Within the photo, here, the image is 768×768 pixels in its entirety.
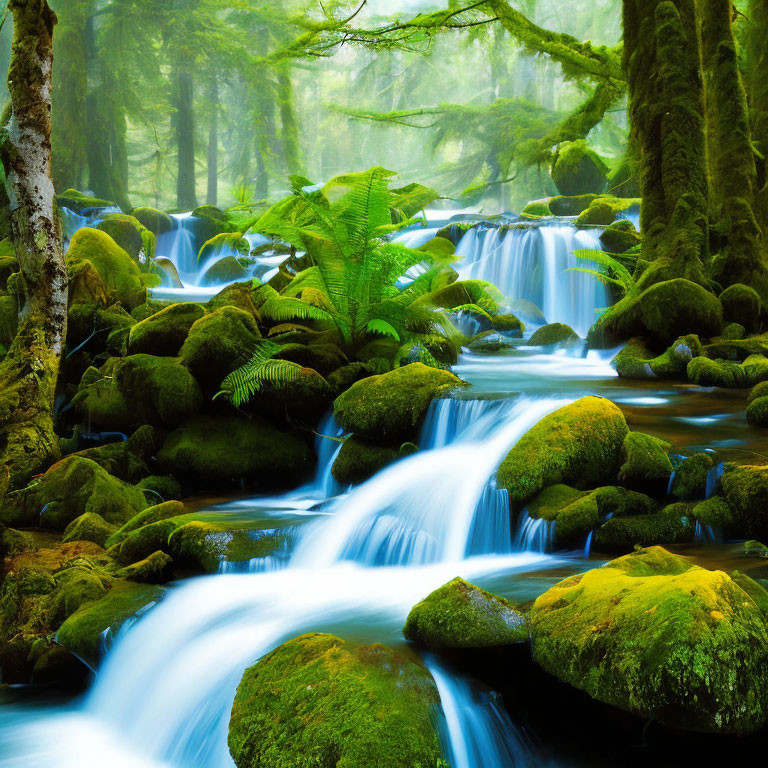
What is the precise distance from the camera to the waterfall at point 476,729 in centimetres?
262

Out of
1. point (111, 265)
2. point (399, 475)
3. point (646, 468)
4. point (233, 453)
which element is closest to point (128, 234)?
point (111, 265)

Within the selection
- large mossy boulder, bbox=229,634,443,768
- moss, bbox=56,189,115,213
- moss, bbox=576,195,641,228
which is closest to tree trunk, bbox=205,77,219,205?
moss, bbox=56,189,115,213

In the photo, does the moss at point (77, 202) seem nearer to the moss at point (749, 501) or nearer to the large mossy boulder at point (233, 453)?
the large mossy boulder at point (233, 453)

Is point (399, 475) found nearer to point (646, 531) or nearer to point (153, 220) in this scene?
point (646, 531)

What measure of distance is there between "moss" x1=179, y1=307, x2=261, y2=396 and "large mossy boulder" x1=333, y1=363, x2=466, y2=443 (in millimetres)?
1217

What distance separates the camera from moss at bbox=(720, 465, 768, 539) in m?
3.71

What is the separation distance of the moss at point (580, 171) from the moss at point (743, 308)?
1207 cm

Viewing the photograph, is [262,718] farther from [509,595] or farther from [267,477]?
[267,477]

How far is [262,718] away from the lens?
248 cm

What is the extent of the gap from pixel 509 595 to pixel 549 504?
956 mm

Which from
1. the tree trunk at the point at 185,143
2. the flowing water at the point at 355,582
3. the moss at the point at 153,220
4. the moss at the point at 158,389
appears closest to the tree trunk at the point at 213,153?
the tree trunk at the point at 185,143

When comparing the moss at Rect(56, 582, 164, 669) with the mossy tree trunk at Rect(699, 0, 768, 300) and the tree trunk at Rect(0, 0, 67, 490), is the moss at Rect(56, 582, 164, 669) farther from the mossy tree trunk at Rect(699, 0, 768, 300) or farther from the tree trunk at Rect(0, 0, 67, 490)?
the mossy tree trunk at Rect(699, 0, 768, 300)

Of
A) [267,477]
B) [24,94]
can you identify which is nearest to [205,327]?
[267,477]

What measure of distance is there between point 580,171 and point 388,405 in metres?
16.3
